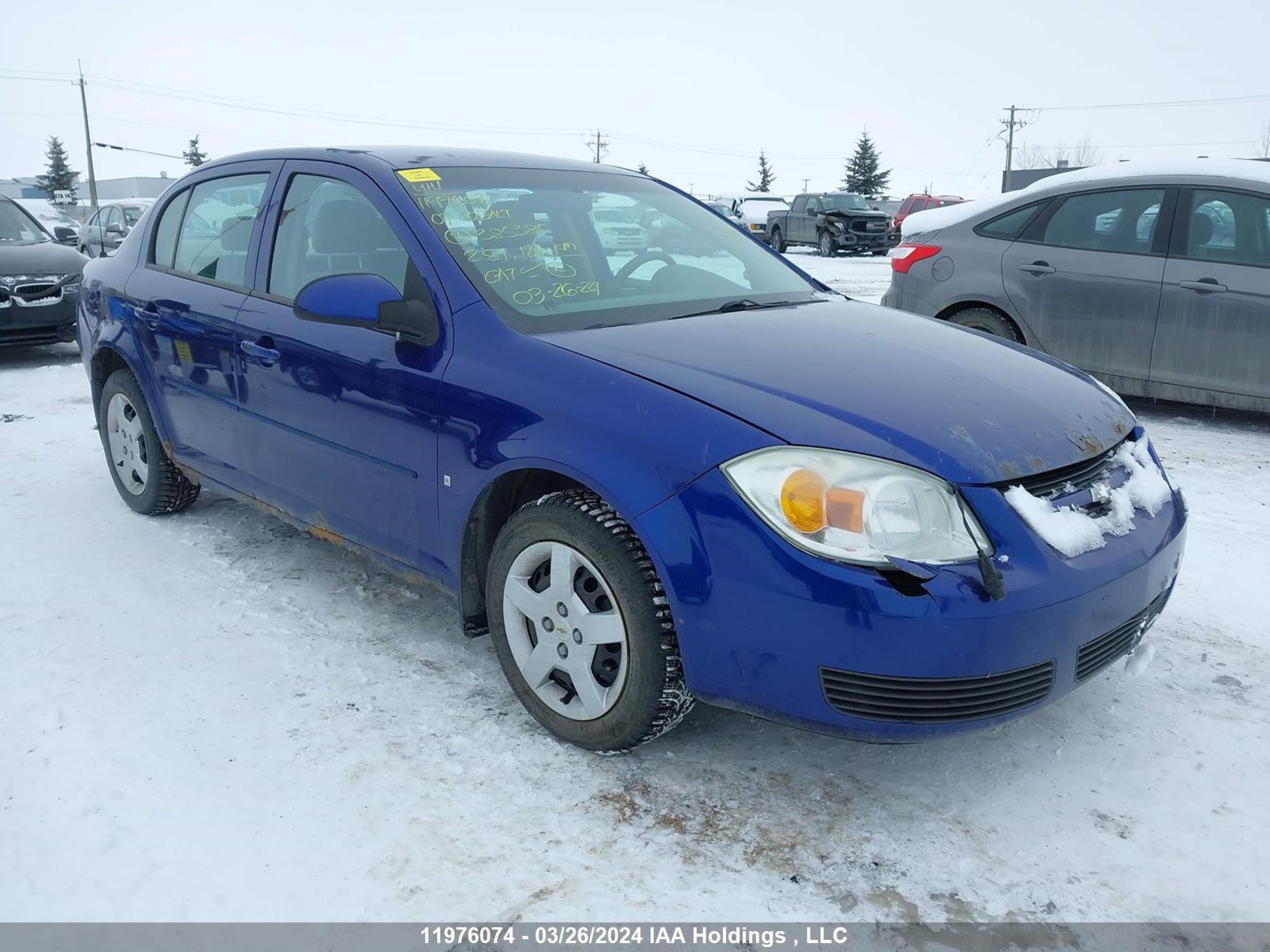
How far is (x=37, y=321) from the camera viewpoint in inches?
344

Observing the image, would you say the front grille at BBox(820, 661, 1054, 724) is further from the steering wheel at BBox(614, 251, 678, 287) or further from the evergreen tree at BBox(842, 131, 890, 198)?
the evergreen tree at BBox(842, 131, 890, 198)

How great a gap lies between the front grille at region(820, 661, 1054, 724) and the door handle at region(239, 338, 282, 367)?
221 centimetres

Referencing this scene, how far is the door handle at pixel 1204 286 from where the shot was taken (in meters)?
5.79

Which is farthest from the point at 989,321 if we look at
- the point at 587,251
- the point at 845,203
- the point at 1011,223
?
the point at 845,203

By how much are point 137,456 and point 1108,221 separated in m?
5.65

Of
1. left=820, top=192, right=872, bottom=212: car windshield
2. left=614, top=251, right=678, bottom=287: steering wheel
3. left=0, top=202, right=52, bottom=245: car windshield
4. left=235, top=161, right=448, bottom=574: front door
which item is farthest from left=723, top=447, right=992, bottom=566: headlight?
left=820, top=192, right=872, bottom=212: car windshield

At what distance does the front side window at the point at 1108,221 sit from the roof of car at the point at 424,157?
372 centimetres

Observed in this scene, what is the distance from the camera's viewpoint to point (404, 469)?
9.89 feet

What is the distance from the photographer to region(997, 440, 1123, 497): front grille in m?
2.37

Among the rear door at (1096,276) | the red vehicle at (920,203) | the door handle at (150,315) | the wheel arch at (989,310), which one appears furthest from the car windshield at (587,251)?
the red vehicle at (920,203)

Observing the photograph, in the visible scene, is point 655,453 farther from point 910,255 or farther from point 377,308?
point 910,255

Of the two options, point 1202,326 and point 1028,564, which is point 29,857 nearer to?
point 1028,564

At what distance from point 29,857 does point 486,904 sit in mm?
1085

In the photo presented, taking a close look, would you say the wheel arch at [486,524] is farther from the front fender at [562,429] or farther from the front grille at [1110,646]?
the front grille at [1110,646]
